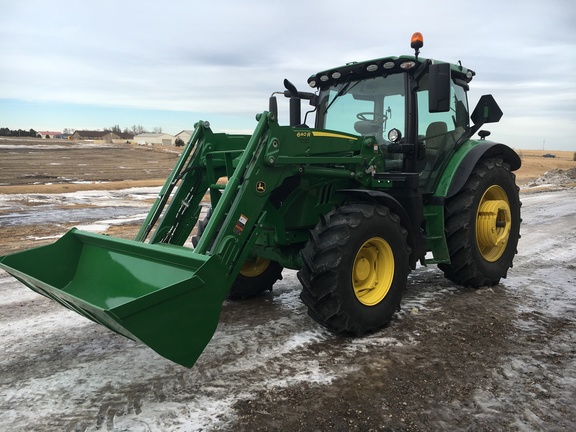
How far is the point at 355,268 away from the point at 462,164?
6.95 ft

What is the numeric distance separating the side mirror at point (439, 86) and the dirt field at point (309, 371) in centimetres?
201

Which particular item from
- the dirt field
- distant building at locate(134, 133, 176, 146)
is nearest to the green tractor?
the dirt field

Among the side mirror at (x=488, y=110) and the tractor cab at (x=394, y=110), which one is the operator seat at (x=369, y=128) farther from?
the side mirror at (x=488, y=110)

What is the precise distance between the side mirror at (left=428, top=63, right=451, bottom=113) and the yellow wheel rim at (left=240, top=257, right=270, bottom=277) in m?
2.36

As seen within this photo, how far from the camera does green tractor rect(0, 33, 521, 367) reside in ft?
11.5

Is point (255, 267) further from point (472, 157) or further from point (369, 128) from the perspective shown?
point (472, 157)

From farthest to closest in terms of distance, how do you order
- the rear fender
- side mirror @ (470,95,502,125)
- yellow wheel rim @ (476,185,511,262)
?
1. side mirror @ (470,95,502,125)
2. yellow wheel rim @ (476,185,511,262)
3. the rear fender

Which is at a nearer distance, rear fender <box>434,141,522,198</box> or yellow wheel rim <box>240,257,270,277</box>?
yellow wheel rim <box>240,257,270,277</box>

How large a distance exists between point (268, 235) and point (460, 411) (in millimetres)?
2272

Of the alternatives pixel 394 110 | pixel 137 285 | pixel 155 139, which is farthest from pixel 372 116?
pixel 155 139

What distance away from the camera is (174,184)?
4812 mm

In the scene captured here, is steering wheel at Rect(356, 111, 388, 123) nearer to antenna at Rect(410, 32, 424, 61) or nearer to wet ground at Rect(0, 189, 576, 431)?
antenna at Rect(410, 32, 424, 61)

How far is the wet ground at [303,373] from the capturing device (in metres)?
3.02

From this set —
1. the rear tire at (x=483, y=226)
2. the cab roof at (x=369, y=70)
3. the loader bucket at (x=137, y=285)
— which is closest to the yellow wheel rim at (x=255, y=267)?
the loader bucket at (x=137, y=285)
